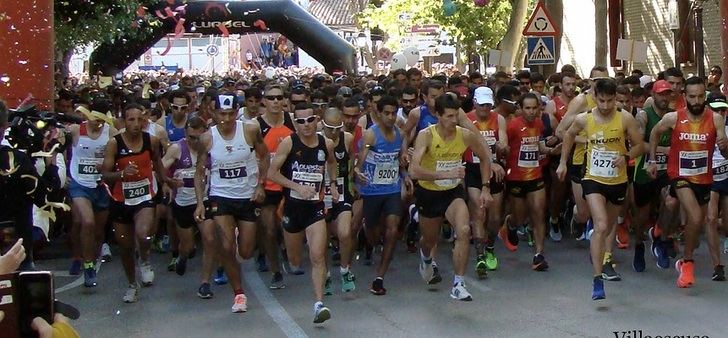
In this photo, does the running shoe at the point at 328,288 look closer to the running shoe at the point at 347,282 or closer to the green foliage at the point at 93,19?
the running shoe at the point at 347,282

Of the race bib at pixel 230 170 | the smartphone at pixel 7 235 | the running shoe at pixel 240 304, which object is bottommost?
the running shoe at pixel 240 304

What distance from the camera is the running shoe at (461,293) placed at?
10383mm

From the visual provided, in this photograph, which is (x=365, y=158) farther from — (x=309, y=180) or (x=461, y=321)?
(x=461, y=321)

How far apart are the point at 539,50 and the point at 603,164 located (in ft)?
32.0

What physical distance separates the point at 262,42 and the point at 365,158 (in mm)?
65214

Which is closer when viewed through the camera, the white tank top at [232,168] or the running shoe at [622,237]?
the white tank top at [232,168]

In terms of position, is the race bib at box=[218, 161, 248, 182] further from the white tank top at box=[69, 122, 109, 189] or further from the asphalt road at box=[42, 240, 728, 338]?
the white tank top at box=[69, 122, 109, 189]

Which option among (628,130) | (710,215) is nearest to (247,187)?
(628,130)

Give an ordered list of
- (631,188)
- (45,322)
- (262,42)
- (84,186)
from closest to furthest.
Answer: (45,322) → (84,186) → (631,188) → (262,42)

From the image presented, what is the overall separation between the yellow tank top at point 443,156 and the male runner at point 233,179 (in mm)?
1388

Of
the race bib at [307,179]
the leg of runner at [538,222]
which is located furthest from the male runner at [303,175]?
the leg of runner at [538,222]

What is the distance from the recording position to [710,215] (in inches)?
426

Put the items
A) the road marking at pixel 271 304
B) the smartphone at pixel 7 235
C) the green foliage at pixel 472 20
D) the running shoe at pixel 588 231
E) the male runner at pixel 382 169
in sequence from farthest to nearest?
the green foliage at pixel 472 20
the running shoe at pixel 588 231
the male runner at pixel 382 169
the road marking at pixel 271 304
the smartphone at pixel 7 235

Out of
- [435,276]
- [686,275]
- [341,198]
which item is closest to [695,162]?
[686,275]
